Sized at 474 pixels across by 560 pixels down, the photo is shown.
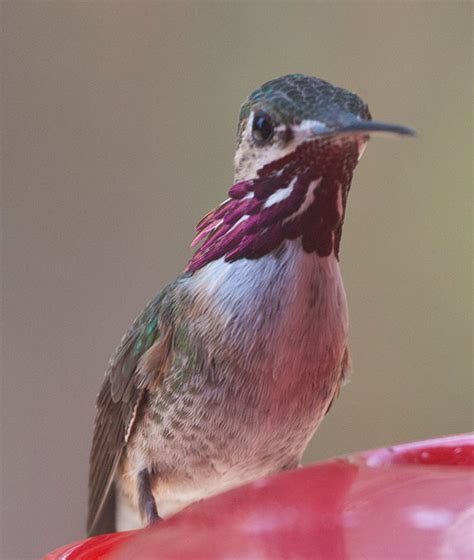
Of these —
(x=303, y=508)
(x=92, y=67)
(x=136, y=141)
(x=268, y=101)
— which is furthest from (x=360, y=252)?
(x=303, y=508)

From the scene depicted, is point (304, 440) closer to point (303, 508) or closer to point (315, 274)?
point (315, 274)

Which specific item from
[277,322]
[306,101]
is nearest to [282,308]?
[277,322]

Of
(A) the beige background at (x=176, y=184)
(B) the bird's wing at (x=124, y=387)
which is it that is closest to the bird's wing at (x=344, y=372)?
(B) the bird's wing at (x=124, y=387)

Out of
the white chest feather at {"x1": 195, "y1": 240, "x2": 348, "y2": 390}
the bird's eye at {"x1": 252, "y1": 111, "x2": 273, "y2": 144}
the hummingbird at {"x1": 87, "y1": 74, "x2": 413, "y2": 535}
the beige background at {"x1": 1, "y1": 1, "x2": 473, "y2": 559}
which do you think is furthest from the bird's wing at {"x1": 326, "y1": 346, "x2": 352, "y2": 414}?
the beige background at {"x1": 1, "y1": 1, "x2": 473, "y2": 559}

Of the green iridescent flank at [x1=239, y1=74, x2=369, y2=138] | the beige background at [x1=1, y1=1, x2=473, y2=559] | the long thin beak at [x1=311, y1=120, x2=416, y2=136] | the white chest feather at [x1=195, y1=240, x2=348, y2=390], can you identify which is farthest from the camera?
the beige background at [x1=1, y1=1, x2=473, y2=559]

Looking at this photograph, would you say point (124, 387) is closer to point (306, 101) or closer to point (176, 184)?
point (306, 101)

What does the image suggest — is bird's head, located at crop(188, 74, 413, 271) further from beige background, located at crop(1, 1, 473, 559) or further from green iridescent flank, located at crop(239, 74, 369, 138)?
beige background, located at crop(1, 1, 473, 559)

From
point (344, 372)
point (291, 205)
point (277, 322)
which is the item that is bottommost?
point (344, 372)
